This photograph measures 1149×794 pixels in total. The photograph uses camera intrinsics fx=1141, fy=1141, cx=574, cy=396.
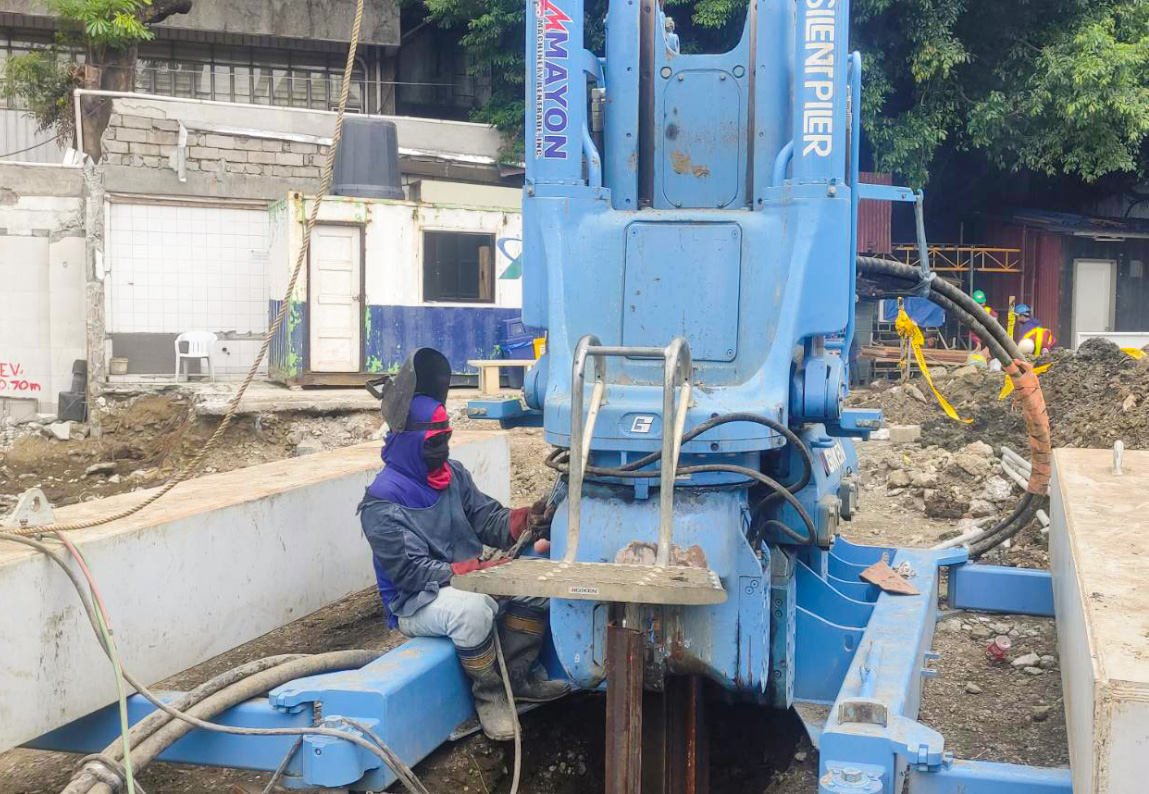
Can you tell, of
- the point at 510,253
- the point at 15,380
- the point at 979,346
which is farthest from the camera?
the point at 979,346

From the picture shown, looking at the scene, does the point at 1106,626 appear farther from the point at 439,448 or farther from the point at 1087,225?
the point at 1087,225

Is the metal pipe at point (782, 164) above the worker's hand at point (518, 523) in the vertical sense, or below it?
above

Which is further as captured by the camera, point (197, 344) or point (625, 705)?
point (197, 344)

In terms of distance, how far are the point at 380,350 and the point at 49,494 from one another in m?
4.56

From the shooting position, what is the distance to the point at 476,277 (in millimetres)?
14773

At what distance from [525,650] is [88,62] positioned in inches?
670

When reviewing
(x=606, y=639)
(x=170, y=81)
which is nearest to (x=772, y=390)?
(x=606, y=639)

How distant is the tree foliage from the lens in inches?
639

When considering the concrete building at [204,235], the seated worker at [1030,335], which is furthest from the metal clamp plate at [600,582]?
the concrete building at [204,235]

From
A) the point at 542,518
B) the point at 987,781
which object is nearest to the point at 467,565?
the point at 542,518

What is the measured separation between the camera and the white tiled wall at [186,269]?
14.7 metres

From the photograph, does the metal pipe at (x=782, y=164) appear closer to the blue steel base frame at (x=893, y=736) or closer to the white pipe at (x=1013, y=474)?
the blue steel base frame at (x=893, y=736)

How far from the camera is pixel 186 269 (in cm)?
1507

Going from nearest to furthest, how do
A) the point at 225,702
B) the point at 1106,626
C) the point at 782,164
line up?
the point at 1106,626, the point at 225,702, the point at 782,164
